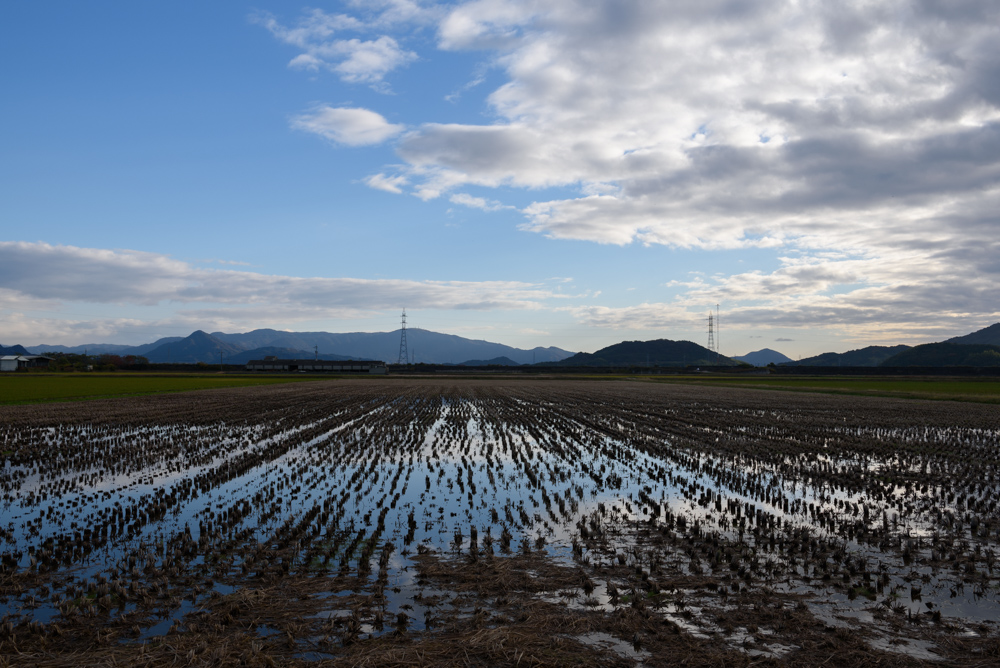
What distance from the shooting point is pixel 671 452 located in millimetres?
19688

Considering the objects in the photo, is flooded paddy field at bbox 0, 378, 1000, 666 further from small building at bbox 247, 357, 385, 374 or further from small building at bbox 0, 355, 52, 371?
small building at bbox 0, 355, 52, 371

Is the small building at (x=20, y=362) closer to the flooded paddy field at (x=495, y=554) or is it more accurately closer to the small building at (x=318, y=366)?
the small building at (x=318, y=366)

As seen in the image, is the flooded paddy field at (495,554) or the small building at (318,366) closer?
the flooded paddy field at (495,554)

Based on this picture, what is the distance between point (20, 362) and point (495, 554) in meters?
162

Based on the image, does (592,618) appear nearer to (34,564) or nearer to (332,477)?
(34,564)

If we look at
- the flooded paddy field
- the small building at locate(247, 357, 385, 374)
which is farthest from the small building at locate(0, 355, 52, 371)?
the flooded paddy field

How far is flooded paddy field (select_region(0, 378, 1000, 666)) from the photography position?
237 inches

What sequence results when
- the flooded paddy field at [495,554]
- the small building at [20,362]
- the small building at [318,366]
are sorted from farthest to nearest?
the small building at [318,366]
the small building at [20,362]
the flooded paddy field at [495,554]

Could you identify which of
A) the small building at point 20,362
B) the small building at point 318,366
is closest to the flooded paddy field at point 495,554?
the small building at point 318,366

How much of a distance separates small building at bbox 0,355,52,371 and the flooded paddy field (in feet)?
445

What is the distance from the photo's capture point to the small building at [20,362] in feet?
408

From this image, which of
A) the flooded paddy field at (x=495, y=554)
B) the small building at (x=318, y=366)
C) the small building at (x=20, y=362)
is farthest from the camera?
the small building at (x=318, y=366)

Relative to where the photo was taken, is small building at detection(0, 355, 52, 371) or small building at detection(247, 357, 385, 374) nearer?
small building at detection(0, 355, 52, 371)

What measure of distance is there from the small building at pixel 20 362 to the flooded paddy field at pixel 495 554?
13556cm
